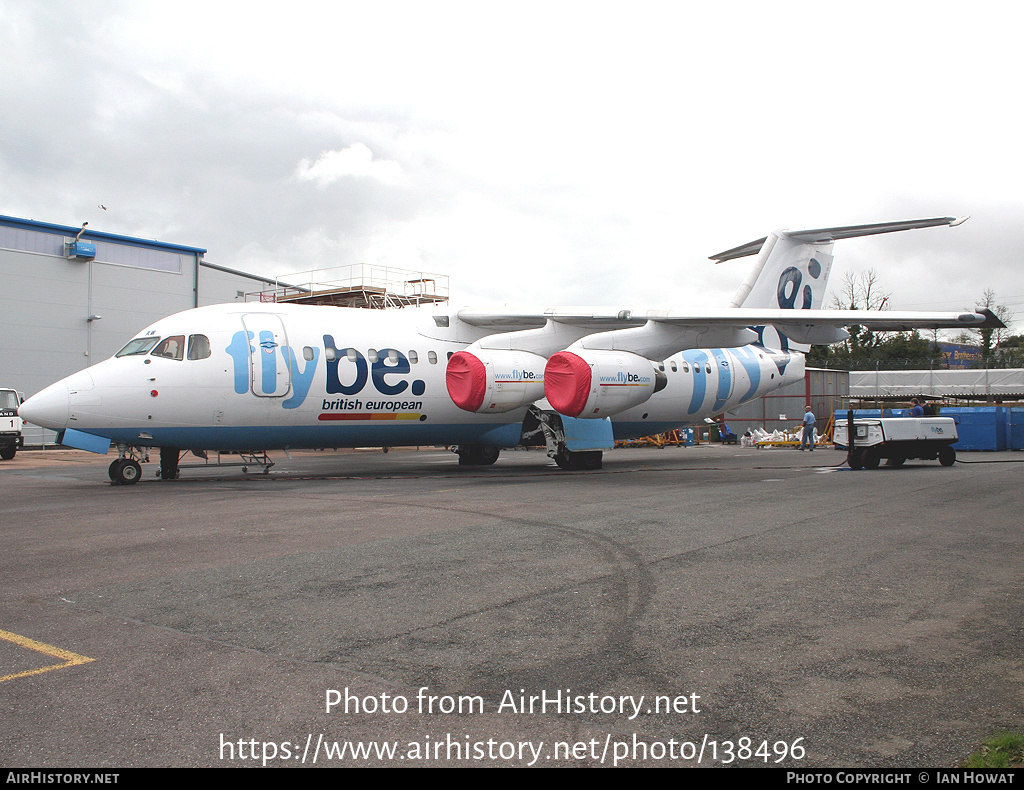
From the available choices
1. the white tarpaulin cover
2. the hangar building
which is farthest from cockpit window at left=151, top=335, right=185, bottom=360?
the white tarpaulin cover

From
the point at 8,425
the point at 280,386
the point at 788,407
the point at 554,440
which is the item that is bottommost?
the point at 554,440

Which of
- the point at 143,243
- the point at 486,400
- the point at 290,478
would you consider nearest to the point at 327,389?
the point at 290,478

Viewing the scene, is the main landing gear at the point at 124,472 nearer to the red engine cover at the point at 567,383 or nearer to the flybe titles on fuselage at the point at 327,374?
the flybe titles on fuselage at the point at 327,374

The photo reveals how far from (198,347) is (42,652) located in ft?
34.9

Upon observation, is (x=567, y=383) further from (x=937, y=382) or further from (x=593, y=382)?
(x=937, y=382)

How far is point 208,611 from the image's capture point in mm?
5094

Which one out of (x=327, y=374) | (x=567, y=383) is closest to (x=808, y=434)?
(x=567, y=383)

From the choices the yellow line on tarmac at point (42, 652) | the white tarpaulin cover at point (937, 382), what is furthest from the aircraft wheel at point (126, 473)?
the white tarpaulin cover at point (937, 382)

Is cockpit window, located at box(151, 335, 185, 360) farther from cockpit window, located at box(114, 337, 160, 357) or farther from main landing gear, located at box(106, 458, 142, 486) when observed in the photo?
main landing gear, located at box(106, 458, 142, 486)

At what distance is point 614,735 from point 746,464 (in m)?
17.9

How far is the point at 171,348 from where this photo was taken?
1404 centimetres

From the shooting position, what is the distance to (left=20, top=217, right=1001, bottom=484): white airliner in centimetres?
1370

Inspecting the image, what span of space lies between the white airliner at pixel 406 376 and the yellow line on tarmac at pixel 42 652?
963 centimetres
